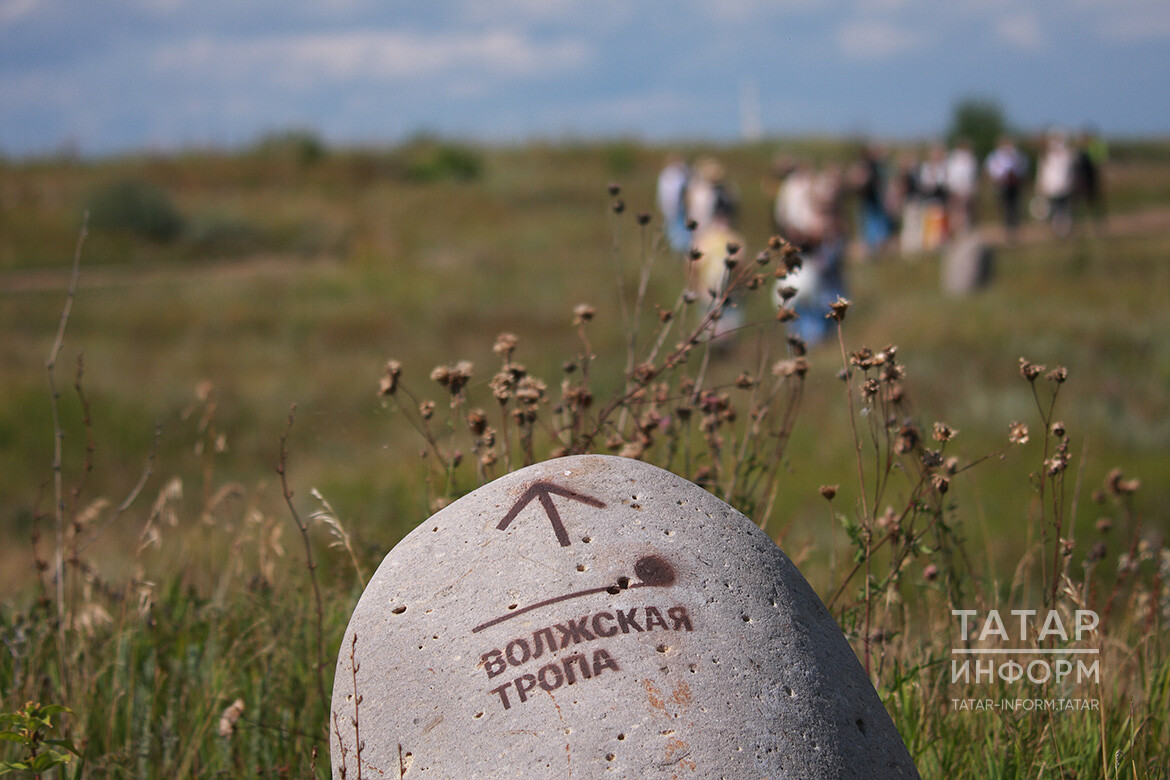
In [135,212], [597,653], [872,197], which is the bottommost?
[597,653]

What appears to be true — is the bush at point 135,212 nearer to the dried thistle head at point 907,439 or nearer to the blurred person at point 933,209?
the blurred person at point 933,209

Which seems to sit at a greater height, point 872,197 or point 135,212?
point 135,212

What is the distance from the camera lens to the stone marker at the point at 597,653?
71.1 inches

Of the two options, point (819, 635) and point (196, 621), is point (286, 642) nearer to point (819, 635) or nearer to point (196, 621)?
point (196, 621)

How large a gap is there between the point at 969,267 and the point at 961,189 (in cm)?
622

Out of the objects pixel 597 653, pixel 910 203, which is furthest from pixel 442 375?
pixel 910 203

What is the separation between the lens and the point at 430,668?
196cm

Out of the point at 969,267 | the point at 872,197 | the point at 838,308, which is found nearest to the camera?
the point at 838,308

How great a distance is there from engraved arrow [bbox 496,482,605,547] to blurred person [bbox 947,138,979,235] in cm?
2028

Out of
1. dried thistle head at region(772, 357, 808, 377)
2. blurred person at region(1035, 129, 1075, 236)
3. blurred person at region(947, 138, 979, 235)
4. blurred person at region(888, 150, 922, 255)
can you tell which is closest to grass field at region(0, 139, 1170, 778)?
dried thistle head at region(772, 357, 808, 377)

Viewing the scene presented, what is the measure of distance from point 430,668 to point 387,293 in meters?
17.0

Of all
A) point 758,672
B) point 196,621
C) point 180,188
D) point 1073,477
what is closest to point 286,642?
point 196,621

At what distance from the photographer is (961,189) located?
21.3 meters

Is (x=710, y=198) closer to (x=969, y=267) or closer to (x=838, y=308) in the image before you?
(x=969, y=267)
